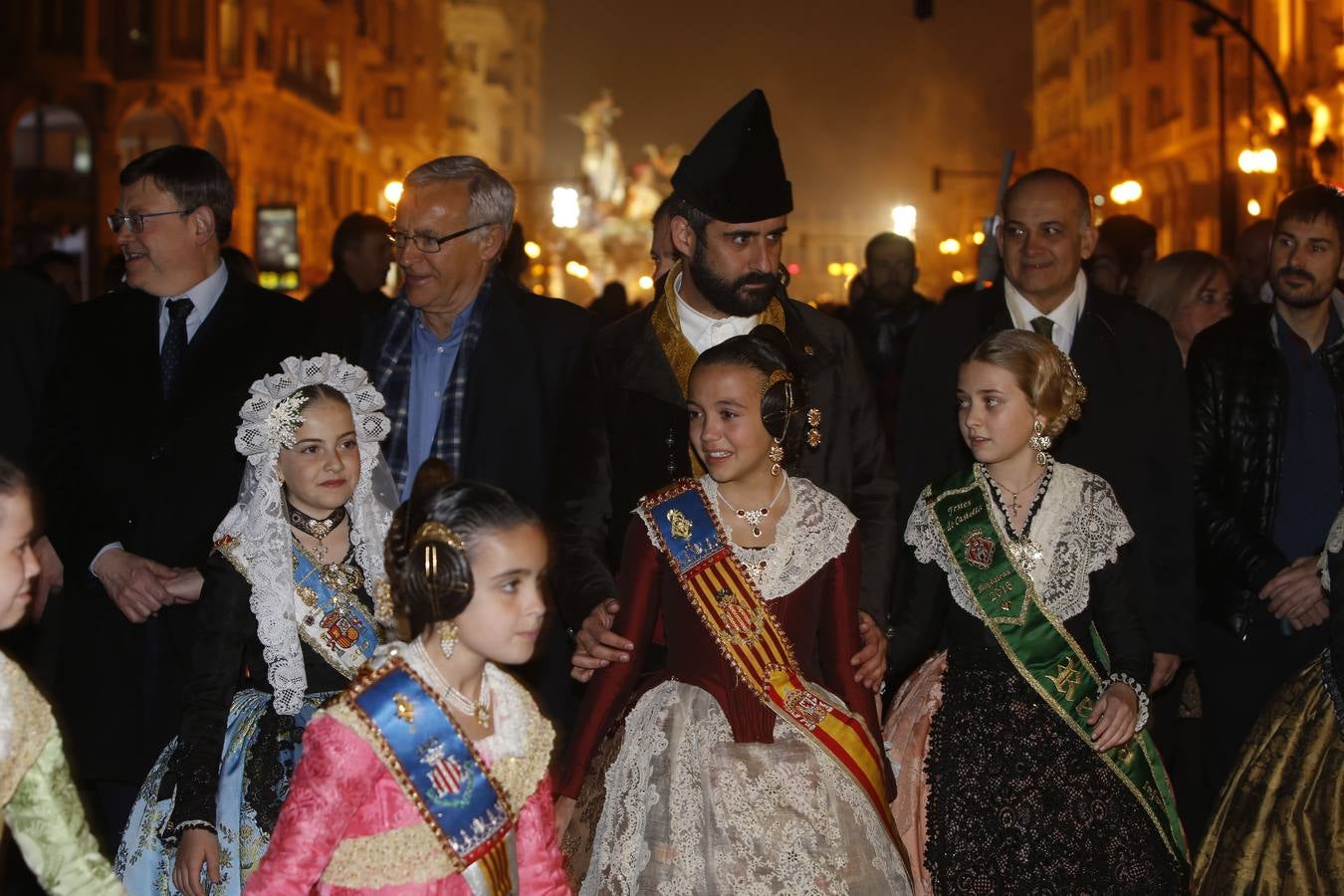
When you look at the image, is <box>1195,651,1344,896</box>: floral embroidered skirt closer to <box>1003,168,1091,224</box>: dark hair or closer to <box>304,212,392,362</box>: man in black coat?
<box>1003,168,1091,224</box>: dark hair

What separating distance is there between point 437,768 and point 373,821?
A: 19cm

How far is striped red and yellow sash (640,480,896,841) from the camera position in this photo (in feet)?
15.1

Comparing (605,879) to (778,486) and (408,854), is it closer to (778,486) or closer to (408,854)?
(408,854)

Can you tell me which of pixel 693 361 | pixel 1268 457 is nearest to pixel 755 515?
pixel 693 361

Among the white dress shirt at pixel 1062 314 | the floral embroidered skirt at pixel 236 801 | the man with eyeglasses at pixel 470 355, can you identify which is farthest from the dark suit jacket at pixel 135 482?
the white dress shirt at pixel 1062 314

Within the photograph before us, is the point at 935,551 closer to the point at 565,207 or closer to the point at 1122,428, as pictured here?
the point at 1122,428

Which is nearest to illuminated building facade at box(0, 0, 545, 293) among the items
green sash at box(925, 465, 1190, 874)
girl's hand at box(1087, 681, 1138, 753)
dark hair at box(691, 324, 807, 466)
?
green sash at box(925, 465, 1190, 874)

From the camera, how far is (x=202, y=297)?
19.0 ft

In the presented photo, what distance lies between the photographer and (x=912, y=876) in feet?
16.0

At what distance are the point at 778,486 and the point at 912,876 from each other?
1.28m

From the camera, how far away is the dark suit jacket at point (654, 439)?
5.23 metres

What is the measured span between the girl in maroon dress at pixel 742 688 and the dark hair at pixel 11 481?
5.94ft

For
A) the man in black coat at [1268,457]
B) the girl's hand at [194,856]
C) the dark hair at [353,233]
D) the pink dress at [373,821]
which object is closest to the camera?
the pink dress at [373,821]

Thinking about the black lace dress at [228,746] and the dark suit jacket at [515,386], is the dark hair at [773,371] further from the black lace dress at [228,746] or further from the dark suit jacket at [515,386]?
the black lace dress at [228,746]
